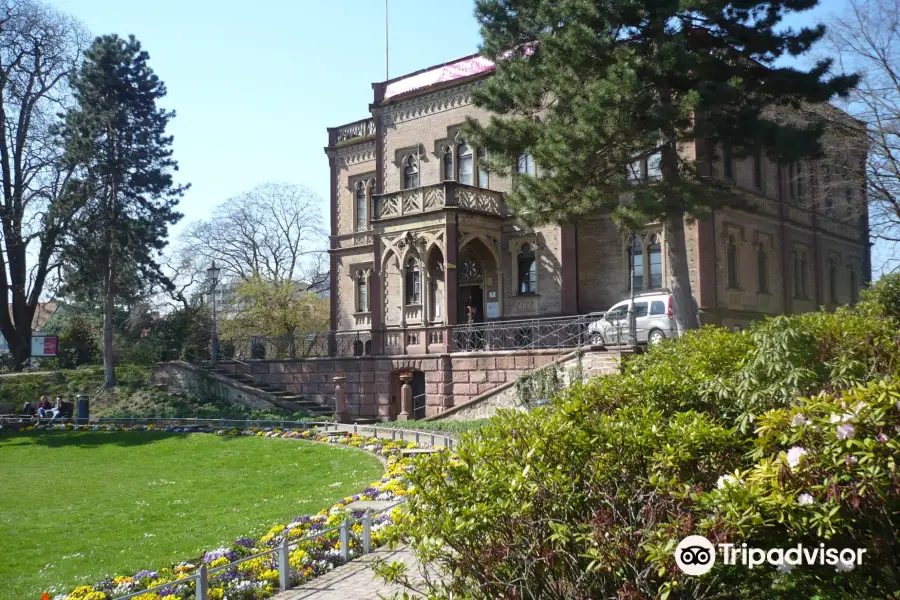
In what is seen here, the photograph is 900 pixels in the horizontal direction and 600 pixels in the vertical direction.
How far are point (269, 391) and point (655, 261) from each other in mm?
16576

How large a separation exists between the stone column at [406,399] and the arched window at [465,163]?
9.13 metres

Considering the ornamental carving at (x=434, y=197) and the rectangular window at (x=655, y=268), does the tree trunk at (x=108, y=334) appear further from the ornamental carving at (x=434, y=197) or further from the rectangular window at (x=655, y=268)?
the rectangular window at (x=655, y=268)

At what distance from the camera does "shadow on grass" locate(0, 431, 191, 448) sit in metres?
27.2

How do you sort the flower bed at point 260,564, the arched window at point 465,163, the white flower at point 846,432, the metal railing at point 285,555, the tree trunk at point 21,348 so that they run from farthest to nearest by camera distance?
the tree trunk at point 21,348 < the arched window at point 465,163 < the flower bed at point 260,564 < the metal railing at point 285,555 < the white flower at point 846,432

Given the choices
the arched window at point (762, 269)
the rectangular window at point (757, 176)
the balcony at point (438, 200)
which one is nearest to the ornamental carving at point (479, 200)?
the balcony at point (438, 200)

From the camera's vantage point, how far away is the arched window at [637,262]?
28969 mm

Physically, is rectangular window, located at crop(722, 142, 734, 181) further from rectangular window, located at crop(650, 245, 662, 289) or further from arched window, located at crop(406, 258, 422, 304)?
arched window, located at crop(406, 258, 422, 304)

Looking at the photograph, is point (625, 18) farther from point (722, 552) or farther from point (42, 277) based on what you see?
point (42, 277)

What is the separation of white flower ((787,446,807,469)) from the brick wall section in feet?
56.2

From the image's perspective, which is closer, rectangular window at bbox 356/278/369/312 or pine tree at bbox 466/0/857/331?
pine tree at bbox 466/0/857/331

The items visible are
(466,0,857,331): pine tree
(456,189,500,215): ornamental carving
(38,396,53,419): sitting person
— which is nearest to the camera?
(466,0,857,331): pine tree

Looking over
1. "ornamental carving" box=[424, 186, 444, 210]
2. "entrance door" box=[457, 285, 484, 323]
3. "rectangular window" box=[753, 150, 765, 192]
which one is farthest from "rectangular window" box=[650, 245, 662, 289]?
"ornamental carving" box=[424, 186, 444, 210]

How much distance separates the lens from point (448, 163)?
34.0m

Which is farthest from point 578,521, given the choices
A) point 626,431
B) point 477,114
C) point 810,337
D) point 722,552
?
point 477,114
